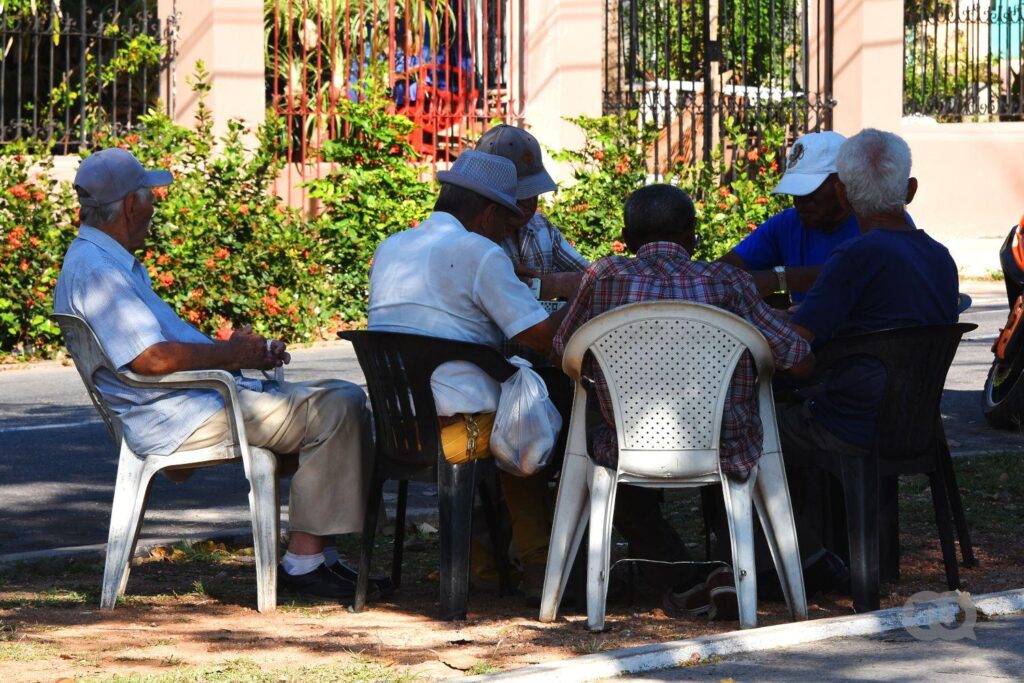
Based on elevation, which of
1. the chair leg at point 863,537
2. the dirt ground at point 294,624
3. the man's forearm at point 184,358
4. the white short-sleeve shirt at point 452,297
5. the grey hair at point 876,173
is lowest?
the dirt ground at point 294,624

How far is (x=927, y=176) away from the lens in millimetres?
18875

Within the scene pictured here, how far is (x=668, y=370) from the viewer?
4.77 m

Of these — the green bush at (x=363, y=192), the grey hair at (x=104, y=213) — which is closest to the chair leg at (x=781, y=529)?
the grey hair at (x=104, y=213)

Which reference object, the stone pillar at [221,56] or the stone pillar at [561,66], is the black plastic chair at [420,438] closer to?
the stone pillar at [221,56]

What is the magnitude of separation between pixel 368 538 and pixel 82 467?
A: 3.33m

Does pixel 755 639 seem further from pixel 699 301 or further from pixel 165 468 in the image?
pixel 165 468

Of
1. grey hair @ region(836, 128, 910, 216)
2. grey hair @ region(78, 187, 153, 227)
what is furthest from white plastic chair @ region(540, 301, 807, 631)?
grey hair @ region(78, 187, 153, 227)

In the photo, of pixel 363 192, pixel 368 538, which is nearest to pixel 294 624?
pixel 368 538

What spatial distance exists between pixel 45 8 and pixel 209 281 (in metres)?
2.61

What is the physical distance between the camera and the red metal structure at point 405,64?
14109mm

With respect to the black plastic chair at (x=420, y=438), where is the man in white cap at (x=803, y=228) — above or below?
above

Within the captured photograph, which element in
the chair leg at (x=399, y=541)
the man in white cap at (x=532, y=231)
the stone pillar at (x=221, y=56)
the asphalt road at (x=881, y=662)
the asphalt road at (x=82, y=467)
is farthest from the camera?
the stone pillar at (x=221, y=56)

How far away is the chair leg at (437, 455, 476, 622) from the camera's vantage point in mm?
4988

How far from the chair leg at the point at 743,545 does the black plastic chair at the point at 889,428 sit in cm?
35
